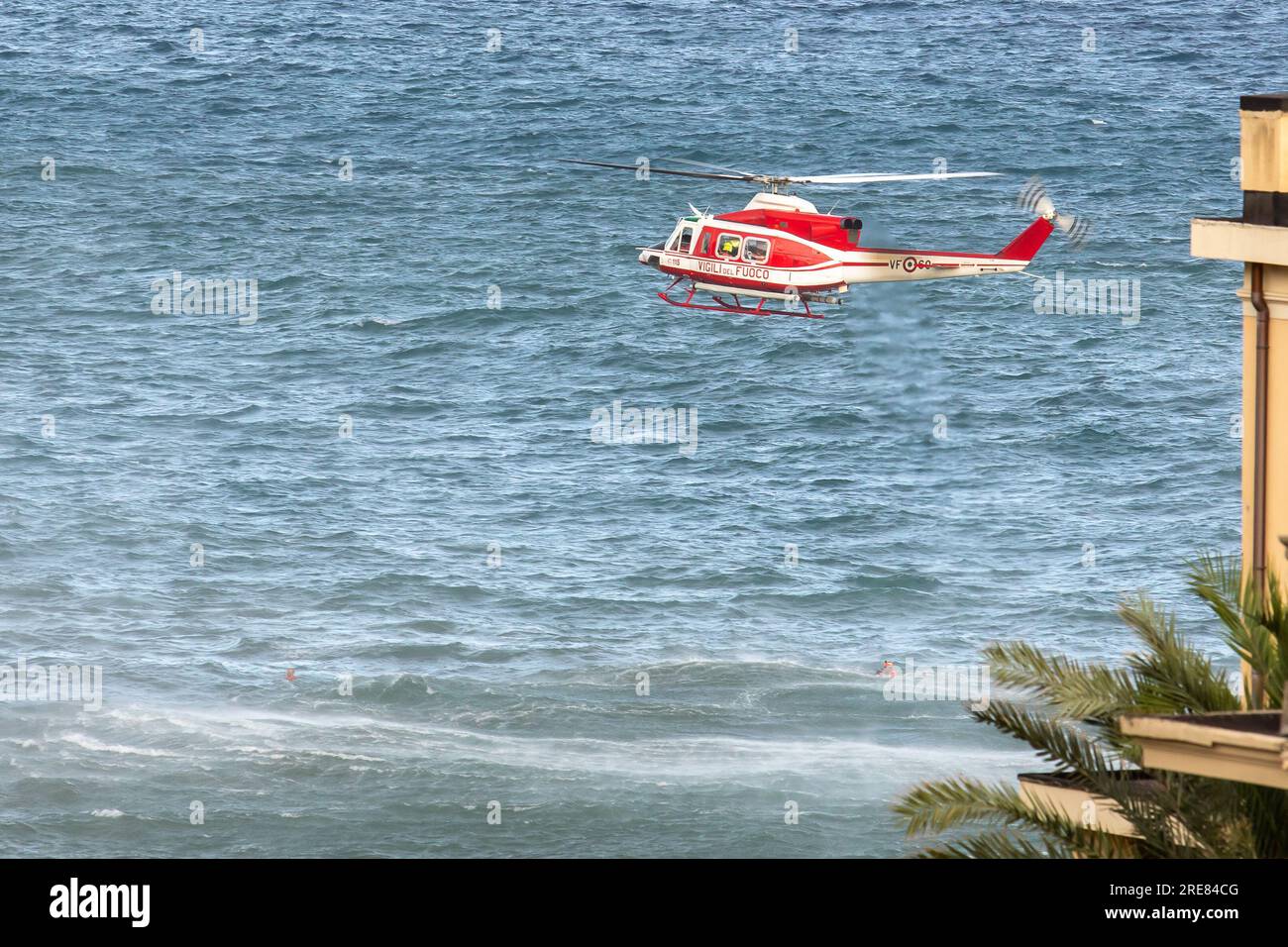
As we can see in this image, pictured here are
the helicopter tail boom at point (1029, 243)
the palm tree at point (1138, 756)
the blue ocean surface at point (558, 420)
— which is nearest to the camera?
the palm tree at point (1138, 756)

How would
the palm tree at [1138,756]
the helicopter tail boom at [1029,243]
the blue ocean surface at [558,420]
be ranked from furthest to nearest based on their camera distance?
1. the blue ocean surface at [558,420]
2. the helicopter tail boom at [1029,243]
3. the palm tree at [1138,756]

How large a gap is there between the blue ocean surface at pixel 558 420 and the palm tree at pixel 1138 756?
43.4 metres

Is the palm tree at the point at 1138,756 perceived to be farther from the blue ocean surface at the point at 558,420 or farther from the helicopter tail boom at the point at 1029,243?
the blue ocean surface at the point at 558,420

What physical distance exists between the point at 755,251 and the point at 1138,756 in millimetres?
26266

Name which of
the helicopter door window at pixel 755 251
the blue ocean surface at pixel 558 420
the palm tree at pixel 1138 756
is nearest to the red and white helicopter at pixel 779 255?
the helicopter door window at pixel 755 251

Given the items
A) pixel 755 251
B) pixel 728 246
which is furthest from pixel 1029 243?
pixel 728 246

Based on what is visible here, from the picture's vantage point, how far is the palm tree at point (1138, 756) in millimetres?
19094

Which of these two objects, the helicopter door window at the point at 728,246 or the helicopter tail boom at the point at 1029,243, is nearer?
the helicopter tail boom at the point at 1029,243

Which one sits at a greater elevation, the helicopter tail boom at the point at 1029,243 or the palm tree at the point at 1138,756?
the helicopter tail boom at the point at 1029,243

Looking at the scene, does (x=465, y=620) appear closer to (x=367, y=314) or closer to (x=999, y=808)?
(x=367, y=314)

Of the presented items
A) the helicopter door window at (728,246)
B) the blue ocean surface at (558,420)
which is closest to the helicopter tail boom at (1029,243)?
the helicopter door window at (728,246)

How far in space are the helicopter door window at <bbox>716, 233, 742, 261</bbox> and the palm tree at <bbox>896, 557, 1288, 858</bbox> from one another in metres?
25.2
